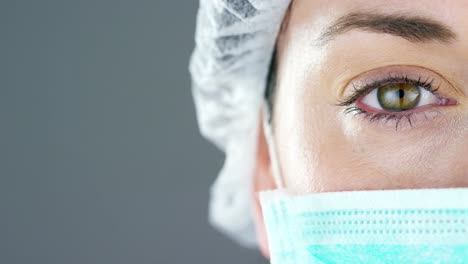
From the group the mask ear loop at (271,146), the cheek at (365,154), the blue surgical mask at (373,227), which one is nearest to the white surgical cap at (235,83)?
the mask ear loop at (271,146)

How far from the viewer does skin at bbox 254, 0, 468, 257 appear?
3.00 feet

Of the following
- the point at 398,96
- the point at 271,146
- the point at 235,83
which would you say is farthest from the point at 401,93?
the point at 235,83

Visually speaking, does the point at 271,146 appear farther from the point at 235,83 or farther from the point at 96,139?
the point at 96,139

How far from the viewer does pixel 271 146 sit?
1.19 m

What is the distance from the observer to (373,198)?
3.07 ft

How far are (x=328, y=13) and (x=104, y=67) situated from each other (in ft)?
3.11

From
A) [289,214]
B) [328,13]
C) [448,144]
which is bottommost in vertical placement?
[289,214]

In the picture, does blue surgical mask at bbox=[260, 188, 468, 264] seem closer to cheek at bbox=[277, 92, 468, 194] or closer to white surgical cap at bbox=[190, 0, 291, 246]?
cheek at bbox=[277, 92, 468, 194]

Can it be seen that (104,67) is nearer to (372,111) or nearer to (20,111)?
(20,111)

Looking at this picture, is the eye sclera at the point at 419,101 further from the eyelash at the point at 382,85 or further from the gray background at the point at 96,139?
the gray background at the point at 96,139

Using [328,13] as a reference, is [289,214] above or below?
below

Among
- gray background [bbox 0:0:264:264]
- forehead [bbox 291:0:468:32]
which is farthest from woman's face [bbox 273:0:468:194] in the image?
gray background [bbox 0:0:264:264]

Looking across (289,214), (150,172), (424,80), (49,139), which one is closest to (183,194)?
(150,172)

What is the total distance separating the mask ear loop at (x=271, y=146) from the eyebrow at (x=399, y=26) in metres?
0.26
